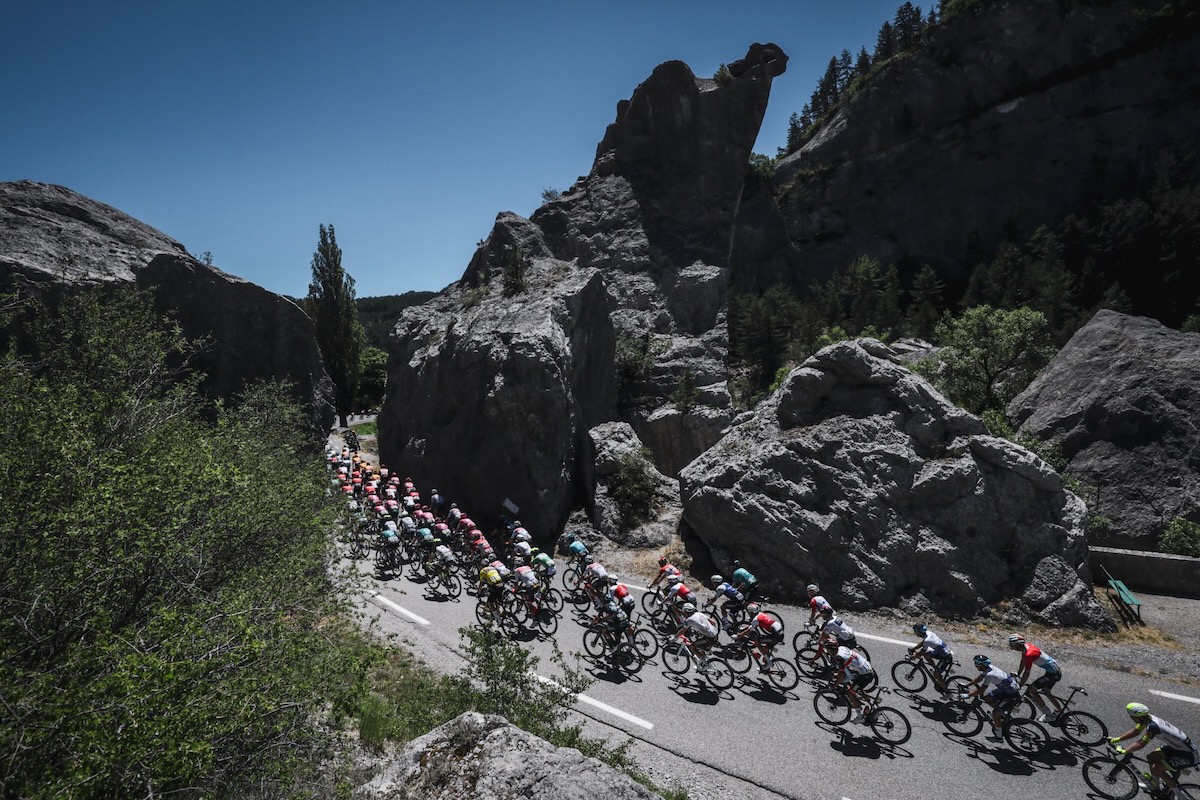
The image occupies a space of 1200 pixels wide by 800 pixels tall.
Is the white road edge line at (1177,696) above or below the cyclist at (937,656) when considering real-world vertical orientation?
below

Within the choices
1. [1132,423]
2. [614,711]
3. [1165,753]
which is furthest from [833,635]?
[1132,423]

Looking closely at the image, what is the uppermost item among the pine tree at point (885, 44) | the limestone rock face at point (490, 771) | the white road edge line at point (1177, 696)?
the pine tree at point (885, 44)

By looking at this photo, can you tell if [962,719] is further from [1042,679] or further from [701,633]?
[701,633]

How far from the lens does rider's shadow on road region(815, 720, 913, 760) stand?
10.8 m

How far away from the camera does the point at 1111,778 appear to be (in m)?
9.74

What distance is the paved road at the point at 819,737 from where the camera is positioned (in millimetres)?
9961

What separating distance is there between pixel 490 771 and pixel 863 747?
856 cm

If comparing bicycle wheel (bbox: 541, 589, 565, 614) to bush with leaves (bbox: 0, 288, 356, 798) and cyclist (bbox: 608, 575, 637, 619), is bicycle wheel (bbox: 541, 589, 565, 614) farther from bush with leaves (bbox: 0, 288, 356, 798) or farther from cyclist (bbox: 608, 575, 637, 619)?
bush with leaves (bbox: 0, 288, 356, 798)

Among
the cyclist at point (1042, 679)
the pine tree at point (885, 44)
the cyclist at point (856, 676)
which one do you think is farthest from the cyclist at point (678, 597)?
the pine tree at point (885, 44)

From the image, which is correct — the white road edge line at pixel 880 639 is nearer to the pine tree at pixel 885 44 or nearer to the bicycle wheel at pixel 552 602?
the bicycle wheel at pixel 552 602

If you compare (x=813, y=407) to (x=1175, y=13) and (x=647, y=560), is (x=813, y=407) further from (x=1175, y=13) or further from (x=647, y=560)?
(x=1175, y=13)

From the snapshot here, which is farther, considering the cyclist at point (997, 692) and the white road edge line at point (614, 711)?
the white road edge line at point (614, 711)

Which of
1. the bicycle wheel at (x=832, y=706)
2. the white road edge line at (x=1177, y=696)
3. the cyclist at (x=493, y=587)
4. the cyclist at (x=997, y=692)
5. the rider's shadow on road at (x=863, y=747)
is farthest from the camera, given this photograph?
the cyclist at (x=493, y=587)

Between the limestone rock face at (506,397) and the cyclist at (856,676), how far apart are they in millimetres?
15278
